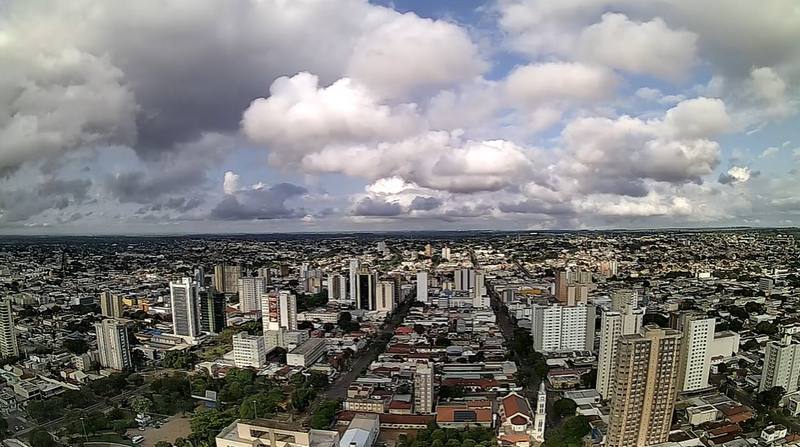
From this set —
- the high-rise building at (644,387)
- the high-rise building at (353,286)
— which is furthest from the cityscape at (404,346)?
the high-rise building at (353,286)

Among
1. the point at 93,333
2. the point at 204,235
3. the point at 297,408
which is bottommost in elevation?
the point at 297,408

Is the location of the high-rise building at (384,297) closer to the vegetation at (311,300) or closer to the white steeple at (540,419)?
the vegetation at (311,300)

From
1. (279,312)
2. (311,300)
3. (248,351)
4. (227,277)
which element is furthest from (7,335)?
(311,300)

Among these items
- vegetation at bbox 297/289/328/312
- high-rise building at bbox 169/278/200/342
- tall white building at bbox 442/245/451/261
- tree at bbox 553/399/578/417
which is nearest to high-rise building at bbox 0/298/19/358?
high-rise building at bbox 169/278/200/342

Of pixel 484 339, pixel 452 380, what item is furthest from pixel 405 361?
pixel 484 339

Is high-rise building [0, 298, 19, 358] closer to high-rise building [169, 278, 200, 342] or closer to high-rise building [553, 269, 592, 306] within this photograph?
high-rise building [169, 278, 200, 342]

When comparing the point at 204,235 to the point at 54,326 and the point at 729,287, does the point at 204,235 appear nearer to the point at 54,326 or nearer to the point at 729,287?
the point at 54,326
